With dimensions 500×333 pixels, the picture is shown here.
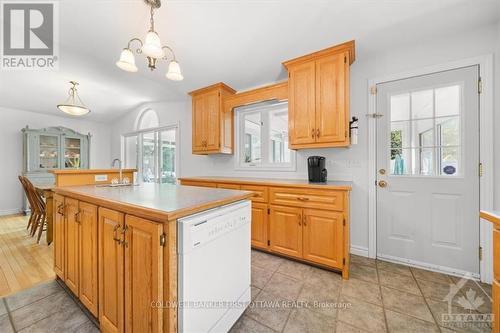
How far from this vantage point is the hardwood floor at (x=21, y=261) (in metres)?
1.87

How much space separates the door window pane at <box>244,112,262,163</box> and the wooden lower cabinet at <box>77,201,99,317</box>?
7.70 feet

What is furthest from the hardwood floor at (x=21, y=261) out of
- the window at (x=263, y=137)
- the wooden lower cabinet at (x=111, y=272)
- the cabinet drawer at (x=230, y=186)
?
the window at (x=263, y=137)

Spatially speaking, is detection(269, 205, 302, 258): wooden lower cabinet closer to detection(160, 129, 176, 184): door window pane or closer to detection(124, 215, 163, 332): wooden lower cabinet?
detection(124, 215, 163, 332): wooden lower cabinet

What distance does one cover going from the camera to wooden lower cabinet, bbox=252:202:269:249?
2.40 metres

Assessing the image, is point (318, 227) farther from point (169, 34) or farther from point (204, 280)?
point (169, 34)

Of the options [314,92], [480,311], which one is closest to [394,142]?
[314,92]

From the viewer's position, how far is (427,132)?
2.11 m

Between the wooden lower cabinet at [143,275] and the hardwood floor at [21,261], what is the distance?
65.2 inches

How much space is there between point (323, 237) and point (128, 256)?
68.7 inches

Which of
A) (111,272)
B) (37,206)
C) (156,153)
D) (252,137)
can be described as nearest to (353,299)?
(111,272)

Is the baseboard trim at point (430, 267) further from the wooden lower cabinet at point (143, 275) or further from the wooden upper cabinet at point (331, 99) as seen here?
the wooden lower cabinet at point (143, 275)

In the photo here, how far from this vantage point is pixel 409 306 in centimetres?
155

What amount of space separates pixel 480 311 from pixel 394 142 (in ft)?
5.26

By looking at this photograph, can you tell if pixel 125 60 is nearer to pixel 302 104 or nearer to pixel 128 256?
pixel 128 256
